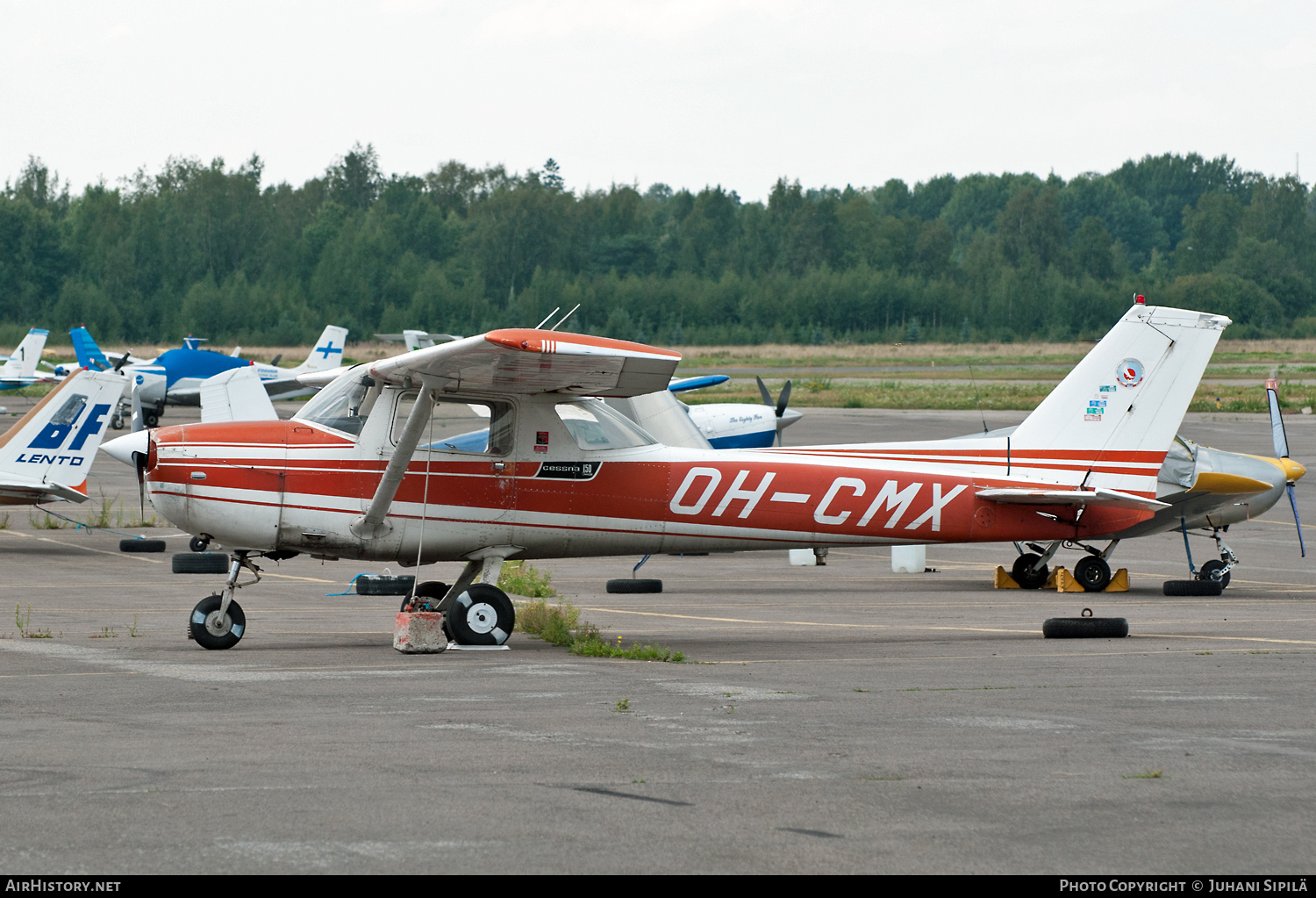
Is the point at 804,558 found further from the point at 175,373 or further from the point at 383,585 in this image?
the point at 175,373

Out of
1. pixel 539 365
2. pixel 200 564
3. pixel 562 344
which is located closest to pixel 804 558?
pixel 200 564

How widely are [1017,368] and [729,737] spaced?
76544mm

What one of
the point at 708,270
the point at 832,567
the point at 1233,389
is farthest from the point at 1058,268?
the point at 832,567

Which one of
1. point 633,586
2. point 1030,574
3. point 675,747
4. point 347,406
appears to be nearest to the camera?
point 675,747

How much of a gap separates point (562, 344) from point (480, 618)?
8.14 feet

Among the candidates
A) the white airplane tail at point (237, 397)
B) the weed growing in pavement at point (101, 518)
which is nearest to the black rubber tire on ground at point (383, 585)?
the white airplane tail at point (237, 397)

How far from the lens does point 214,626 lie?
10492 millimetres

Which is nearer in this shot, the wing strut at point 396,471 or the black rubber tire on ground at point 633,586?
the wing strut at point 396,471

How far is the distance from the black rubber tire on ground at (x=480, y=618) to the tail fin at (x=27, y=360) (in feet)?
169

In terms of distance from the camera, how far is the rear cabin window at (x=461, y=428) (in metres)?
10.8

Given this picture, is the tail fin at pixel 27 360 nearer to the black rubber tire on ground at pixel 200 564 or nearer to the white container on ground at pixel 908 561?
the black rubber tire on ground at pixel 200 564

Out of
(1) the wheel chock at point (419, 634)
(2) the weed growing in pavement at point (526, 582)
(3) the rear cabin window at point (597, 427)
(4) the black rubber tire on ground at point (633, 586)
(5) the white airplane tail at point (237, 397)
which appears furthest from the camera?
(5) the white airplane tail at point (237, 397)

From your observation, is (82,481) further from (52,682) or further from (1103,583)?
(1103,583)

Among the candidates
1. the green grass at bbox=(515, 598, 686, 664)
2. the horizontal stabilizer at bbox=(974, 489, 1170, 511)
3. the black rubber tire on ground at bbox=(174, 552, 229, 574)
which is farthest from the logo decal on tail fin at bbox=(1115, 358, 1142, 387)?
the black rubber tire on ground at bbox=(174, 552, 229, 574)
